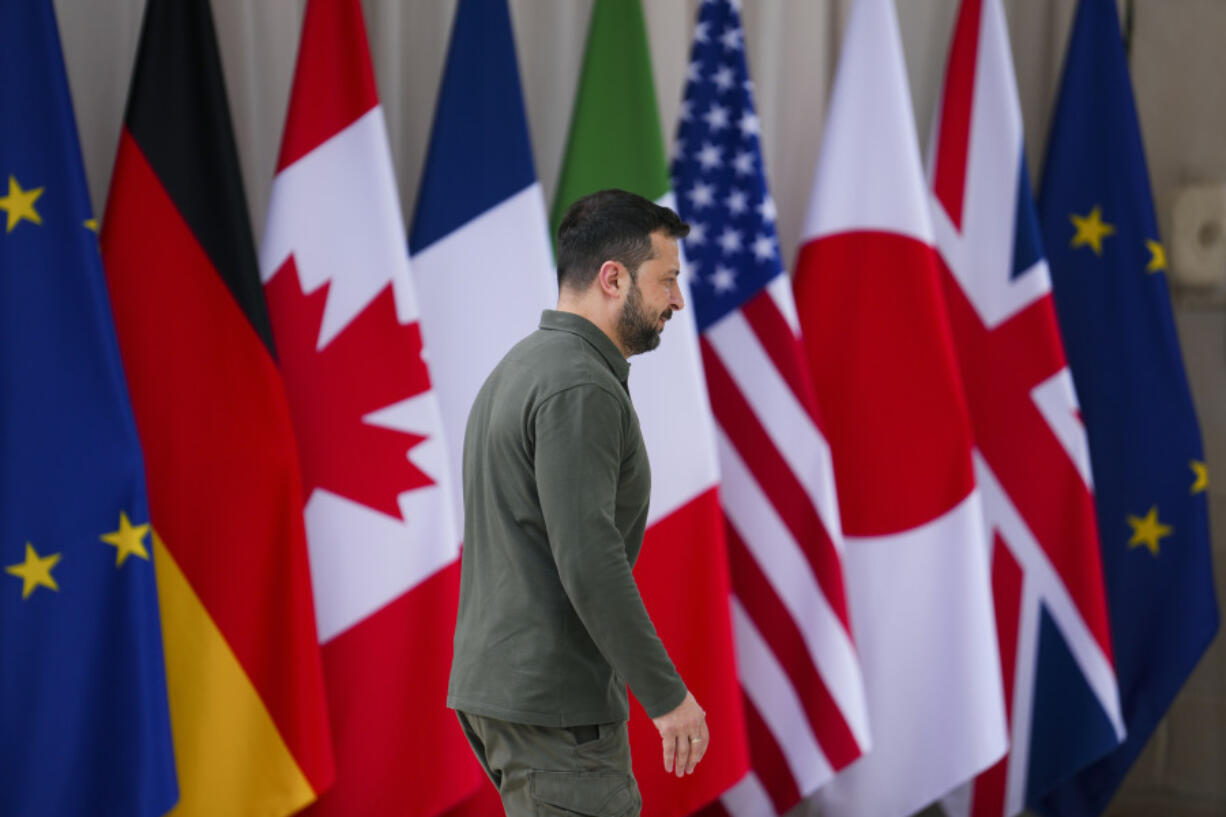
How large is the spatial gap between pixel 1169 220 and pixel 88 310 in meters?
2.79

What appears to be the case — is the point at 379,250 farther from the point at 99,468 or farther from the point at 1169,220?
the point at 1169,220

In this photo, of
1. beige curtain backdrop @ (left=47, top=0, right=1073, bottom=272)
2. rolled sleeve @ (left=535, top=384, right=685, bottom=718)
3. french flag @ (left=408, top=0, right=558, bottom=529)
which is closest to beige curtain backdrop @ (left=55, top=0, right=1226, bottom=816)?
beige curtain backdrop @ (left=47, top=0, right=1073, bottom=272)

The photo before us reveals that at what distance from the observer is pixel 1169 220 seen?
3514mm

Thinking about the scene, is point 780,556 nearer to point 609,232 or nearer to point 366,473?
point 366,473

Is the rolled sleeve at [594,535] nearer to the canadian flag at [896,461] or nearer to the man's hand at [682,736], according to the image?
the man's hand at [682,736]

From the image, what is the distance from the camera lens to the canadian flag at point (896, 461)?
9.48 feet

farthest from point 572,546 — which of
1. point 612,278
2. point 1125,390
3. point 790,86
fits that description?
point 1125,390

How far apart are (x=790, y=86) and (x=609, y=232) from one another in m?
1.69

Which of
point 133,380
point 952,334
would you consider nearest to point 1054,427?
point 952,334

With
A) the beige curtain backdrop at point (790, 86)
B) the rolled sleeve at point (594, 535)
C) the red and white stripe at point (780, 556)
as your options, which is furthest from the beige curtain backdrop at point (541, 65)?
the rolled sleeve at point (594, 535)

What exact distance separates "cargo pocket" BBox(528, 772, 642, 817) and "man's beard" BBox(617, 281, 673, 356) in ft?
1.76

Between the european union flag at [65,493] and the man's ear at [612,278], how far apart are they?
954mm

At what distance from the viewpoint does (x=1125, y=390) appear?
3.22 m

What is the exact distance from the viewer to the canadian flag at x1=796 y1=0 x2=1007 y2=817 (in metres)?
2.89
